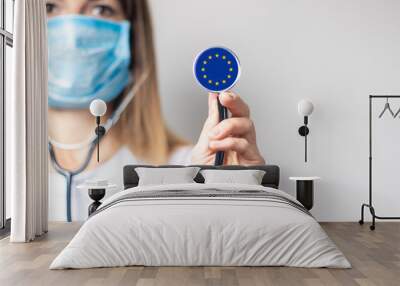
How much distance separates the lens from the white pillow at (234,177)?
20.5ft

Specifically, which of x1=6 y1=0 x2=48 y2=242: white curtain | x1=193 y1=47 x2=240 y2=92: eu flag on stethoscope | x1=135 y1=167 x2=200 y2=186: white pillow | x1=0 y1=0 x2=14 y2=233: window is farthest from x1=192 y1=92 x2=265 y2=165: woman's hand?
x1=0 y1=0 x2=14 y2=233: window

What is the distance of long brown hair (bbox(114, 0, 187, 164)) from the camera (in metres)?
7.07

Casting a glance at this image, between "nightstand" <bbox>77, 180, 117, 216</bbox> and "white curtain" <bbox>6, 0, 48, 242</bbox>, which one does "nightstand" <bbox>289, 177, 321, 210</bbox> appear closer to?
"nightstand" <bbox>77, 180, 117, 216</bbox>

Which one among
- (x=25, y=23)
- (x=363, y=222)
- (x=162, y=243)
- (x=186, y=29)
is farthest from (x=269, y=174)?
(x=25, y=23)

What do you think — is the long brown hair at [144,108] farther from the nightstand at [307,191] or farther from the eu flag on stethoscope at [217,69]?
the nightstand at [307,191]

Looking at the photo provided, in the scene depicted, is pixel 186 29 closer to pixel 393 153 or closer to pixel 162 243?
pixel 393 153

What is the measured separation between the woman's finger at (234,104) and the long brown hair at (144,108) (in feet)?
2.38

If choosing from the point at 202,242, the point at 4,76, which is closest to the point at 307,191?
the point at 202,242

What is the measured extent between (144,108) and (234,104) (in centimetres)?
114

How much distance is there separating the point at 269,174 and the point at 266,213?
2.23 metres

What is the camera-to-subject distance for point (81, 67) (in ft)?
23.4

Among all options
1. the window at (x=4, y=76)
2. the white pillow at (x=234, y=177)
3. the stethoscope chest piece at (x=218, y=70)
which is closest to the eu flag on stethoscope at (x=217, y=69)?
the stethoscope chest piece at (x=218, y=70)

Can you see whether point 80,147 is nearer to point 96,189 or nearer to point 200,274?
point 96,189

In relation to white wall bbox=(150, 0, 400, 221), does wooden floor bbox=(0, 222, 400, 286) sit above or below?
below
